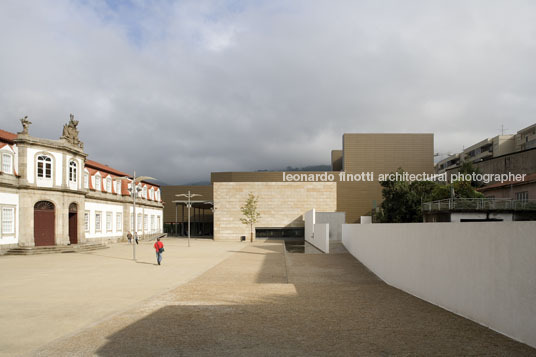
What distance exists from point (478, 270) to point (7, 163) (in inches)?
1246

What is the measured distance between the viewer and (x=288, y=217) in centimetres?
5956

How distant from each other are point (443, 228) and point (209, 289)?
7653 mm

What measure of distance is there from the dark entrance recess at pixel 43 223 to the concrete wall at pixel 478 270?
93.8 ft

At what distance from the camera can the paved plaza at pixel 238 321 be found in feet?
23.1

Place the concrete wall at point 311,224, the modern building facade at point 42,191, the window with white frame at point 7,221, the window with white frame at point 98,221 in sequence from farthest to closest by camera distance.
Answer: the window with white frame at point 98,221
the concrete wall at point 311,224
the modern building facade at point 42,191
the window with white frame at point 7,221

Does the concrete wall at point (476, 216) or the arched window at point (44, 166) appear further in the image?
the concrete wall at point (476, 216)

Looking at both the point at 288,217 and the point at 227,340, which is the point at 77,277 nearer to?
the point at 227,340

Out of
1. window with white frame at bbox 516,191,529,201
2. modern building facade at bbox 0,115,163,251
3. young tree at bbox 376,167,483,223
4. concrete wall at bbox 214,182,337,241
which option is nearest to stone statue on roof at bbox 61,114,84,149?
modern building facade at bbox 0,115,163,251

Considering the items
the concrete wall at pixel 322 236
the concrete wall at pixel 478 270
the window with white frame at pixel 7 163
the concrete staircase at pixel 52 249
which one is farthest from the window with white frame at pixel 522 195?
the window with white frame at pixel 7 163

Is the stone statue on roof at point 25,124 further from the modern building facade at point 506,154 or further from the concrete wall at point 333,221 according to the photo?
the modern building facade at point 506,154

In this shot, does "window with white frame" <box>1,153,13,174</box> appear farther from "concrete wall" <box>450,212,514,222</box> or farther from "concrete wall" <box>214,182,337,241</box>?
"concrete wall" <box>450,212,514,222</box>

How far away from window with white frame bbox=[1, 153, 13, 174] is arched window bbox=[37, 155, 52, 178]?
2.14m

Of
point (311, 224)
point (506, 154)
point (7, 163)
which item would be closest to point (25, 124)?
point (7, 163)

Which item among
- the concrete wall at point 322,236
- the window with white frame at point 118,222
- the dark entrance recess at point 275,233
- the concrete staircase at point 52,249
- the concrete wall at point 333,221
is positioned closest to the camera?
the concrete staircase at point 52,249
